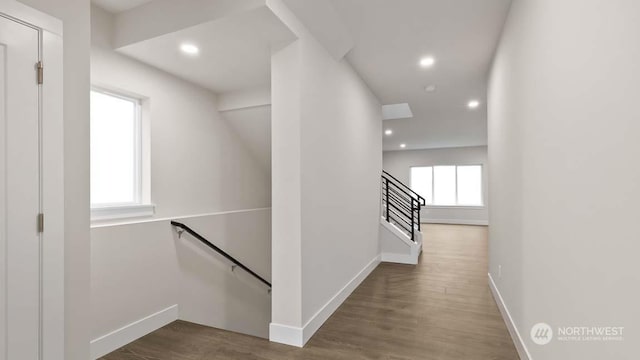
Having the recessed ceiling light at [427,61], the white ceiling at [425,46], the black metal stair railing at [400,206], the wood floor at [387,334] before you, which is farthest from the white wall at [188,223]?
the recessed ceiling light at [427,61]

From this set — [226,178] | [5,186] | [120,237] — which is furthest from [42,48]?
[226,178]

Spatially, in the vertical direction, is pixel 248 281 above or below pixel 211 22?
below

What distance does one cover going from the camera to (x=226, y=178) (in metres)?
3.93

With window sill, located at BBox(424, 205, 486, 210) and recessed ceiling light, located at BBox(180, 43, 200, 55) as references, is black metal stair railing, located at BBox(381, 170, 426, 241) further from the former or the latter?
window sill, located at BBox(424, 205, 486, 210)

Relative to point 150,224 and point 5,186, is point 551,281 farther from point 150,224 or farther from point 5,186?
point 150,224

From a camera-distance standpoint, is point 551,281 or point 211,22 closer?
point 551,281

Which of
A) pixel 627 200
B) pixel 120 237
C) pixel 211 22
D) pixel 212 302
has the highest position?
pixel 211 22

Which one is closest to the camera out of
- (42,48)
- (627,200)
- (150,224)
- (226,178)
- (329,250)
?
(627,200)

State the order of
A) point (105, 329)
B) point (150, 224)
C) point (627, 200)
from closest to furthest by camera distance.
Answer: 1. point (627, 200)
2. point (105, 329)
3. point (150, 224)

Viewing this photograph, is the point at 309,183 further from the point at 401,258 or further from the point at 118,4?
the point at 401,258

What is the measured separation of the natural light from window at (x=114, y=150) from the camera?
102 inches

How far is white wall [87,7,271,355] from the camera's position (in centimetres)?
245

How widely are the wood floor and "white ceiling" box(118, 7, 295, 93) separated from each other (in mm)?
2446

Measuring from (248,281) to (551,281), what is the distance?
346cm
